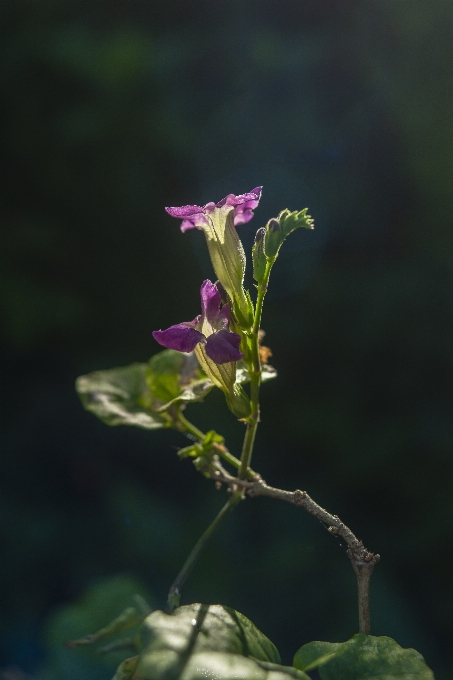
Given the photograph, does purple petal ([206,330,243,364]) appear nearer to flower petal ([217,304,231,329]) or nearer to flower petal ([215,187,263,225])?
flower petal ([217,304,231,329])

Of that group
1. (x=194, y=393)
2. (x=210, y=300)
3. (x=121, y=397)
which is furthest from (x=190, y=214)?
(x=121, y=397)

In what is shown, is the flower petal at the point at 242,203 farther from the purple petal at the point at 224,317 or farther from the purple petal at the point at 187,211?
the purple petal at the point at 224,317

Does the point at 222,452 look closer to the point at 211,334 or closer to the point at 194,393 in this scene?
the point at 194,393

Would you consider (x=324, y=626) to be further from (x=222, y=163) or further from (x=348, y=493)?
(x=222, y=163)

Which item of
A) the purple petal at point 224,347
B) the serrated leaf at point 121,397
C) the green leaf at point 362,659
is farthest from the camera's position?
the serrated leaf at point 121,397

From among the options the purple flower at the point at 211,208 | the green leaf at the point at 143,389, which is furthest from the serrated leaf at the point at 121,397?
the purple flower at the point at 211,208

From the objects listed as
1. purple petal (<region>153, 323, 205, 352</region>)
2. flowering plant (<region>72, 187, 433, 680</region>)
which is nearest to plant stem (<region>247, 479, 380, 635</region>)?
flowering plant (<region>72, 187, 433, 680</region>)
